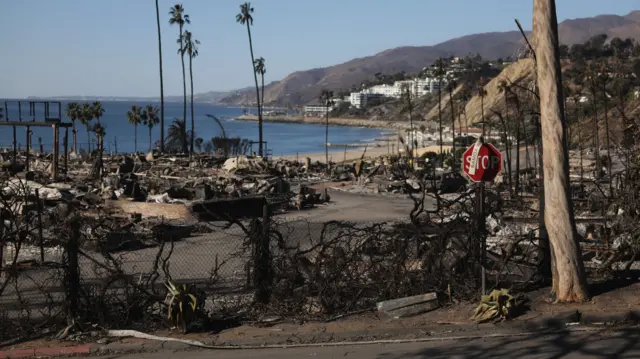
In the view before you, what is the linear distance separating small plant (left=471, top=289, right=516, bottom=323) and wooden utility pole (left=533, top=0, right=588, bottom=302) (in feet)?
2.56

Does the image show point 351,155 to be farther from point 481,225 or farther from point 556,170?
point 556,170

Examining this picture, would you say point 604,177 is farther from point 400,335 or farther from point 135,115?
point 135,115

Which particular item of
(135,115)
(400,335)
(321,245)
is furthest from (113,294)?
(135,115)

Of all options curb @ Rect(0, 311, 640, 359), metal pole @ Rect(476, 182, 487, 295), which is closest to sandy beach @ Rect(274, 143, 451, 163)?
metal pole @ Rect(476, 182, 487, 295)

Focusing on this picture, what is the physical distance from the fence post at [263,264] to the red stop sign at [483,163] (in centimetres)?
284

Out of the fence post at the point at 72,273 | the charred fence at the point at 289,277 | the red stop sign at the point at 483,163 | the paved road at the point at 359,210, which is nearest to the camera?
the fence post at the point at 72,273

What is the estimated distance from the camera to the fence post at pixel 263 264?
400 inches

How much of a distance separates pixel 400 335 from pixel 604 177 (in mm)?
27302

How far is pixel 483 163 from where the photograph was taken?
979 cm

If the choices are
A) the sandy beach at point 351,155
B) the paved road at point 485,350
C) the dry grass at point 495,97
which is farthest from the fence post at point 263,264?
the dry grass at point 495,97

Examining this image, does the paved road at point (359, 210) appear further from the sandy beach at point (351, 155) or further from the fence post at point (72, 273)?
the sandy beach at point (351, 155)

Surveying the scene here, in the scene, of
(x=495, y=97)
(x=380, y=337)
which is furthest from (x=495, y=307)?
(x=495, y=97)

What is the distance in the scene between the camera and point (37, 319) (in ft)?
32.1

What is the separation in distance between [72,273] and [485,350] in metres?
5.24
